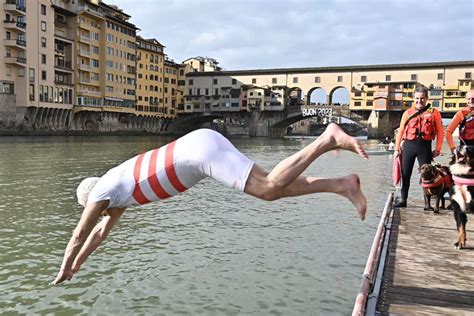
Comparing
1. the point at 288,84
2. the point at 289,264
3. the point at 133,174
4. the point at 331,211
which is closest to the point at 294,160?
the point at 133,174

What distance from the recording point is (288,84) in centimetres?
9656

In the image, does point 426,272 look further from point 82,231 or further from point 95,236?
point 82,231

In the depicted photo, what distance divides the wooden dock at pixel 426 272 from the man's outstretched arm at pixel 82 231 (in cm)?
291

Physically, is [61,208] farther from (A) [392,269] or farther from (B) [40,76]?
(B) [40,76]

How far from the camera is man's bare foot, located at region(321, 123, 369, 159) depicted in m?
3.93

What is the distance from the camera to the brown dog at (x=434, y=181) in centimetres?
895

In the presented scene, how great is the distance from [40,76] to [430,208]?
66.8m

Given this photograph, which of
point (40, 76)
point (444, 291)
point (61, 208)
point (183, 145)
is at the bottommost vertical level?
point (61, 208)

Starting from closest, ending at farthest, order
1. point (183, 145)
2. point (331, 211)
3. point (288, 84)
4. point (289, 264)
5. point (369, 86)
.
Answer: point (183, 145) < point (289, 264) < point (331, 211) < point (369, 86) < point (288, 84)

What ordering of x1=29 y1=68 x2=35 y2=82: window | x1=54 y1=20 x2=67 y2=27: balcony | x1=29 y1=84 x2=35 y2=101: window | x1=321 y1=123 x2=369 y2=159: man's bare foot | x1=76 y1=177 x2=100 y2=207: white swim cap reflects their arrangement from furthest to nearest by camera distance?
x1=54 y1=20 x2=67 y2=27: balcony
x1=29 y1=84 x2=35 y2=101: window
x1=29 y1=68 x2=35 y2=82: window
x1=76 y1=177 x2=100 y2=207: white swim cap
x1=321 y1=123 x2=369 y2=159: man's bare foot

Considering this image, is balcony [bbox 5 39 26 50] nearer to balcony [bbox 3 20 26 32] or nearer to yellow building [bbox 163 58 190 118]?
balcony [bbox 3 20 26 32]

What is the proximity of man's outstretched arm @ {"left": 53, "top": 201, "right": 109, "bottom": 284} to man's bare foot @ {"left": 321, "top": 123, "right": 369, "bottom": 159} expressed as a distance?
7.17 feet

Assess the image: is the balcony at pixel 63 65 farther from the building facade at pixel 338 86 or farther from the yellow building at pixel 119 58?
the building facade at pixel 338 86

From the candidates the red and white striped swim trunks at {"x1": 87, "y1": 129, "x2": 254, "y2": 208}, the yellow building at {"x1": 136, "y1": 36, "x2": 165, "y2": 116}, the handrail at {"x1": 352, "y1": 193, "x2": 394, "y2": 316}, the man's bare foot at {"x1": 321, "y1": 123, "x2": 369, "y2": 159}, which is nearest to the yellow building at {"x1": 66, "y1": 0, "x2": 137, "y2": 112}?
the yellow building at {"x1": 136, "y1": 36, "x2": 165, "y2": 116}
